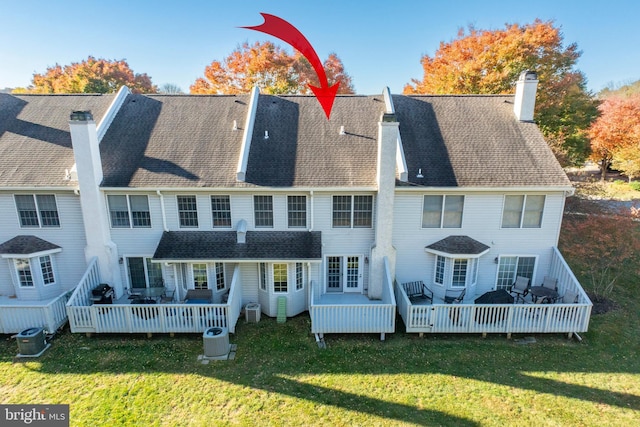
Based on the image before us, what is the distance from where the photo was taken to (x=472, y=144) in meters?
13.9

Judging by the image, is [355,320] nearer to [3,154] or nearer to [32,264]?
[32,264]

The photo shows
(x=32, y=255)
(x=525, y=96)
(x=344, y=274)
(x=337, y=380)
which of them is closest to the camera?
(x=337, y=380)

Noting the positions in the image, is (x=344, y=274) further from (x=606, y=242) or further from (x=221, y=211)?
(x=606, y=242)

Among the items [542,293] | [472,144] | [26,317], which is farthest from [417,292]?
[26,317]

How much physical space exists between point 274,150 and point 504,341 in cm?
1111

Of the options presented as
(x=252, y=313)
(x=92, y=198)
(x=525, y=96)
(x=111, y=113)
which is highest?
(x=525, y=96)

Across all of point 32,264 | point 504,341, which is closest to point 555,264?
point 504,341

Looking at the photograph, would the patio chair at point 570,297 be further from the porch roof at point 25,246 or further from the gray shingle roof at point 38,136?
the porch roof at point 25,246

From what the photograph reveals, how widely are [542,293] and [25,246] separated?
63.8 feet

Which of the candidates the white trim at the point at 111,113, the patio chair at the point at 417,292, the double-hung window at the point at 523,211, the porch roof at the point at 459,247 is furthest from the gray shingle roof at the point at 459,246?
the white trim at the point at 111,113

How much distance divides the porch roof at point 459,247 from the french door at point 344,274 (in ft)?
9.50

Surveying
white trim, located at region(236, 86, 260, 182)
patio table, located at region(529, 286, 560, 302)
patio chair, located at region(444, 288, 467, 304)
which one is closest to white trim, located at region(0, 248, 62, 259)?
white trim, located at region(236, 86, 260, 182)

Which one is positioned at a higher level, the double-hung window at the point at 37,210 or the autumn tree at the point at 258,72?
the autumn tree at the point at 258,72

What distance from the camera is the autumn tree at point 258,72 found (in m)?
30.9
